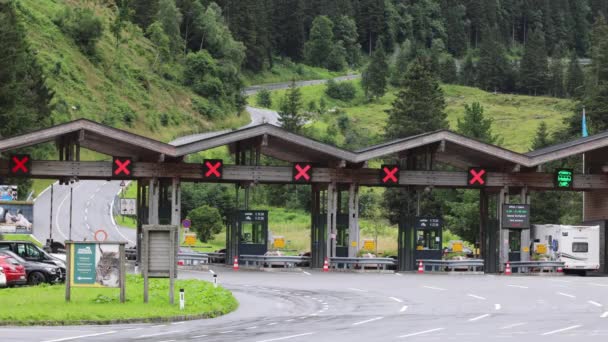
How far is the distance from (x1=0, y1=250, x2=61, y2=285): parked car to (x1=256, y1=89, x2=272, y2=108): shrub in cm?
13400

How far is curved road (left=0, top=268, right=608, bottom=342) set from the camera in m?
25.8

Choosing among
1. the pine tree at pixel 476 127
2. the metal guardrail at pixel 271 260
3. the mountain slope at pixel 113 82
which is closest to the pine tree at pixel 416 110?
the pine tree at pixel 476 127

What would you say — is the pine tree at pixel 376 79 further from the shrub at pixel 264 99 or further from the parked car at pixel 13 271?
the parked car at pixel 13 271

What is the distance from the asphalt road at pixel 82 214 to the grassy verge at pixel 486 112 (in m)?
42.4

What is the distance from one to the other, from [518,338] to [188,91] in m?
125

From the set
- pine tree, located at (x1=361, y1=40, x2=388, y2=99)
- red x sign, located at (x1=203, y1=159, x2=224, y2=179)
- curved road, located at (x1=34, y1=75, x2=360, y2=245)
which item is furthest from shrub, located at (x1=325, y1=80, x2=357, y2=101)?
red x sign, located at (x1=203, y1=159, x2=224, y2=179)

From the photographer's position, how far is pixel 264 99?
177250mm

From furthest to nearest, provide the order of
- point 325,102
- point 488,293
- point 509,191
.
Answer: point 325,102
point 509,191
point 488,293

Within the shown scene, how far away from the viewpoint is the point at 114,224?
8875 cm

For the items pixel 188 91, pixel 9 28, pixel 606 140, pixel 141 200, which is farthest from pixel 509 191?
pixel 188 91

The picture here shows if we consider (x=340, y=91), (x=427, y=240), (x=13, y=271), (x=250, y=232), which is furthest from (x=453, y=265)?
(x=340, y=91)

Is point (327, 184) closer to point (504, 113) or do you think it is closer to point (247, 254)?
point (247, 254)

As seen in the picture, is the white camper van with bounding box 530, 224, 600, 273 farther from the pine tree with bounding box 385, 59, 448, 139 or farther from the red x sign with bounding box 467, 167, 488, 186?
the pine tree with bounding box 385, 59, 448, 139

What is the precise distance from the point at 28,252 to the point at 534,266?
24072 millimetres
